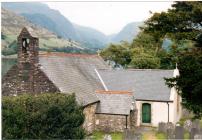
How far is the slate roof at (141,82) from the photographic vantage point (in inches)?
880

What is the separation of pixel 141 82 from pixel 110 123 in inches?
180

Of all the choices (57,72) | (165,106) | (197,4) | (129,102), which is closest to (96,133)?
(129,102)

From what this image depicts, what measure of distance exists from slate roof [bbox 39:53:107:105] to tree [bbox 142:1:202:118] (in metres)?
6.18

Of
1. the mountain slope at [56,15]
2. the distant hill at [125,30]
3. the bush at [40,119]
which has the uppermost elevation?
the mountain slope at [56,15]

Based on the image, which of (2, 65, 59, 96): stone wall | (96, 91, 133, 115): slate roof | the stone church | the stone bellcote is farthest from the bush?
(96, 91, 133, 115): slate roof

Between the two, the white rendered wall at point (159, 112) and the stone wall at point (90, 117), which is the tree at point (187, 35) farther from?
the white rendered wall at point (159, 112)

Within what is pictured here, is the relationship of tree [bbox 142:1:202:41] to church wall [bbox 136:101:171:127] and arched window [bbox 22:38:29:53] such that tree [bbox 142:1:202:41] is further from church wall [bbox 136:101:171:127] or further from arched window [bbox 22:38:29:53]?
church wall [bbox 136:101:171:127]

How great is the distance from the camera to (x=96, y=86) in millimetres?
22344

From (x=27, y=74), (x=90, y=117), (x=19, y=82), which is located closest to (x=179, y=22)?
(x=90, y=117)

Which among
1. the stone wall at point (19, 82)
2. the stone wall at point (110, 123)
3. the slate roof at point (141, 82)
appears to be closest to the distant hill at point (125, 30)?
the slate roof at point (141, 82)

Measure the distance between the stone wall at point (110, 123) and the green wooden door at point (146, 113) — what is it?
2.63m

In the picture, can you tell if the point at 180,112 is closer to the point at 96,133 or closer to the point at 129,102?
the point at 129,102

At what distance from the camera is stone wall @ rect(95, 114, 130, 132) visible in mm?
19500

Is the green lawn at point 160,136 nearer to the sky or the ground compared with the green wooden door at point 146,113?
nearer to the ground
